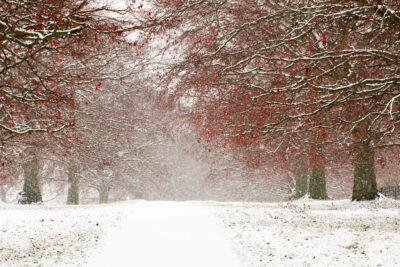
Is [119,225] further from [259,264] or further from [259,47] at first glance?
[259,47]

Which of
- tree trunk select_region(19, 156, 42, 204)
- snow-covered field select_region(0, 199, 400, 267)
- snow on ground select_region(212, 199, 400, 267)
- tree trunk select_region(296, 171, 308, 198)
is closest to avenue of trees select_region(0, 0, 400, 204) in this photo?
tree trunk select_region(19, 156, 42, 204)

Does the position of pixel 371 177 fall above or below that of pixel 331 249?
above

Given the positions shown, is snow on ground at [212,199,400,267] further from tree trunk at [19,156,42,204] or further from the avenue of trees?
tree trunk at [19,156,42,204]

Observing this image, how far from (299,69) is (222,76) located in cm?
257

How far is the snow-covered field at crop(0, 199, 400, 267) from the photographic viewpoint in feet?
24.1

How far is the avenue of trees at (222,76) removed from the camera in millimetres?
8055

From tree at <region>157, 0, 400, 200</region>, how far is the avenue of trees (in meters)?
0.06

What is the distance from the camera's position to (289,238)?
8.84m

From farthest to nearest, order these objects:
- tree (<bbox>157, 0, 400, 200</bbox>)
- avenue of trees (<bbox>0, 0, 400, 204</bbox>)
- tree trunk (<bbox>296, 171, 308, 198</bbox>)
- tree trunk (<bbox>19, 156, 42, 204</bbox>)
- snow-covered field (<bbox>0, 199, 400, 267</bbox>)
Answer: tree trunk (<bbox>296, 171, 308, 198</bbox>) → tree trunk (<bbox>19, 156, 42, 204</bbox>) → tree (<bbox>157, 0, 400, 200</bbox>) → avenue of trees (<bbox>0, 0, 400, 204</bbox>) → snow-covered field (<bbox>0, 199, 400, 267</bbox>)

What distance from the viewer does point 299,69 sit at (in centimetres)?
1054

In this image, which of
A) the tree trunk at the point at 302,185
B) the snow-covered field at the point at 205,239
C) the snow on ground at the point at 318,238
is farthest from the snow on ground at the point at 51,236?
the tree trunk at the point at 302,185

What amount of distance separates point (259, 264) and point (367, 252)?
229 cm

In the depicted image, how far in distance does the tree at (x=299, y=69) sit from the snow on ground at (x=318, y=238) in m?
2.27

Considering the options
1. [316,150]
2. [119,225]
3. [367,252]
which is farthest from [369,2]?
[119,225]
